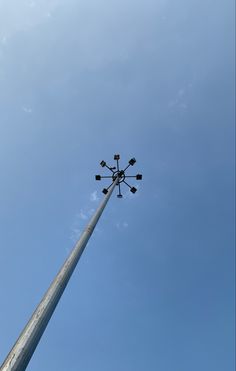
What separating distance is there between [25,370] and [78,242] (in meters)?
4.30

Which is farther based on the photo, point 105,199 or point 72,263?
point 105,199

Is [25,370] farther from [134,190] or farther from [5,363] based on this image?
[134,190]

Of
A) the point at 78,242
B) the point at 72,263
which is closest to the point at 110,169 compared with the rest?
the point at 78,242

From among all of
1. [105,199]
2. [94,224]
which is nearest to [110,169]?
[105,199]

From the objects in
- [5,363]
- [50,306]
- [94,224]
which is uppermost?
[94,224]

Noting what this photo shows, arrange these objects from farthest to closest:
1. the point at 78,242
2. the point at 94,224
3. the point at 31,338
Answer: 1. the point at 94,224
2. the point at 78,242
3. the point at 31,338

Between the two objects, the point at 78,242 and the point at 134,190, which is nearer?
the point at 78,242

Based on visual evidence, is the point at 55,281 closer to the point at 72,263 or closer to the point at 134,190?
the point at 72,263

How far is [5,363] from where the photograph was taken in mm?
3574

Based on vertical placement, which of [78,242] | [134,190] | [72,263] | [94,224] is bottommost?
[72,263]

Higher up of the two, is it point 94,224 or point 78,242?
point 94,224

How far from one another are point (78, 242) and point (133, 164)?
9.47m

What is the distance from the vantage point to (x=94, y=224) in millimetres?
9641

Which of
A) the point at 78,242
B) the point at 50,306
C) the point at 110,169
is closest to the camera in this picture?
the point at 50,306
